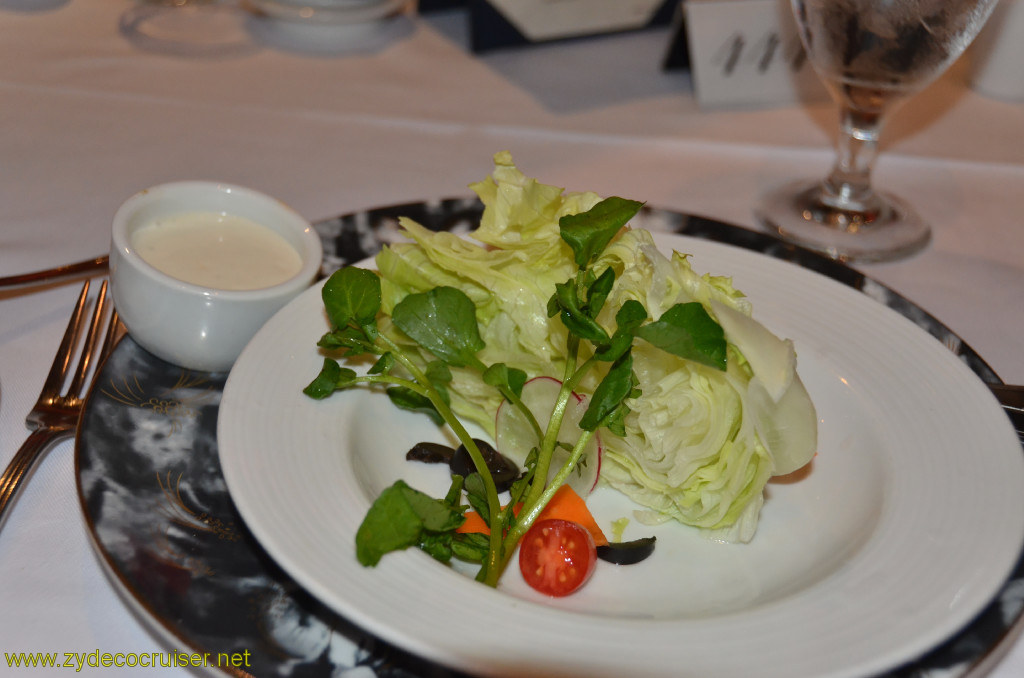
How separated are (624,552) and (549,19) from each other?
1.92 metres

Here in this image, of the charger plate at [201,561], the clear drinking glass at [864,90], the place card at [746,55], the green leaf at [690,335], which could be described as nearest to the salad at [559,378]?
the green leaf at [690,335]

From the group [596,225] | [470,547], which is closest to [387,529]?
[470,547]

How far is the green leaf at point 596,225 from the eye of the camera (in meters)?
1.34

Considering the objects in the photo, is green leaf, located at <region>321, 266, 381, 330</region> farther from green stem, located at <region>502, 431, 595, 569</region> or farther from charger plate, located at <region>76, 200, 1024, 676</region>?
green stem, located at <region>502, 431, 595, 569</region>

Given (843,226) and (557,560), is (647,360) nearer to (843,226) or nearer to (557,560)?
(557,560)

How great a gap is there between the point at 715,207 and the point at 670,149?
0.28 m

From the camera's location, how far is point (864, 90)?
6.95ft

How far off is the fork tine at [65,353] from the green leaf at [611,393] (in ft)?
2.83

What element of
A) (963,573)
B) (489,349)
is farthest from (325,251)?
(963,573)

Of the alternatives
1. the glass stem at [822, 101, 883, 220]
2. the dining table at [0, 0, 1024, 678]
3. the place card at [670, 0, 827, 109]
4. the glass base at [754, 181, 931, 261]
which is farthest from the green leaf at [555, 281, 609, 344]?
the place card at [670, 0, 827, 109]

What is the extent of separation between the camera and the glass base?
7.06ft

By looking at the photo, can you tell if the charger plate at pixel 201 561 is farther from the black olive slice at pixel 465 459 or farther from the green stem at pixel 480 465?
the black olive slice at pixel 465 459

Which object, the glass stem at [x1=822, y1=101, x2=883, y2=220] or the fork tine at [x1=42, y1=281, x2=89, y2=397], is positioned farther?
the glass stem at [x1=822, y1=101, x2=883, y2=220]

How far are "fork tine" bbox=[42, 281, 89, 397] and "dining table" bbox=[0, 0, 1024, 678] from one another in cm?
7
